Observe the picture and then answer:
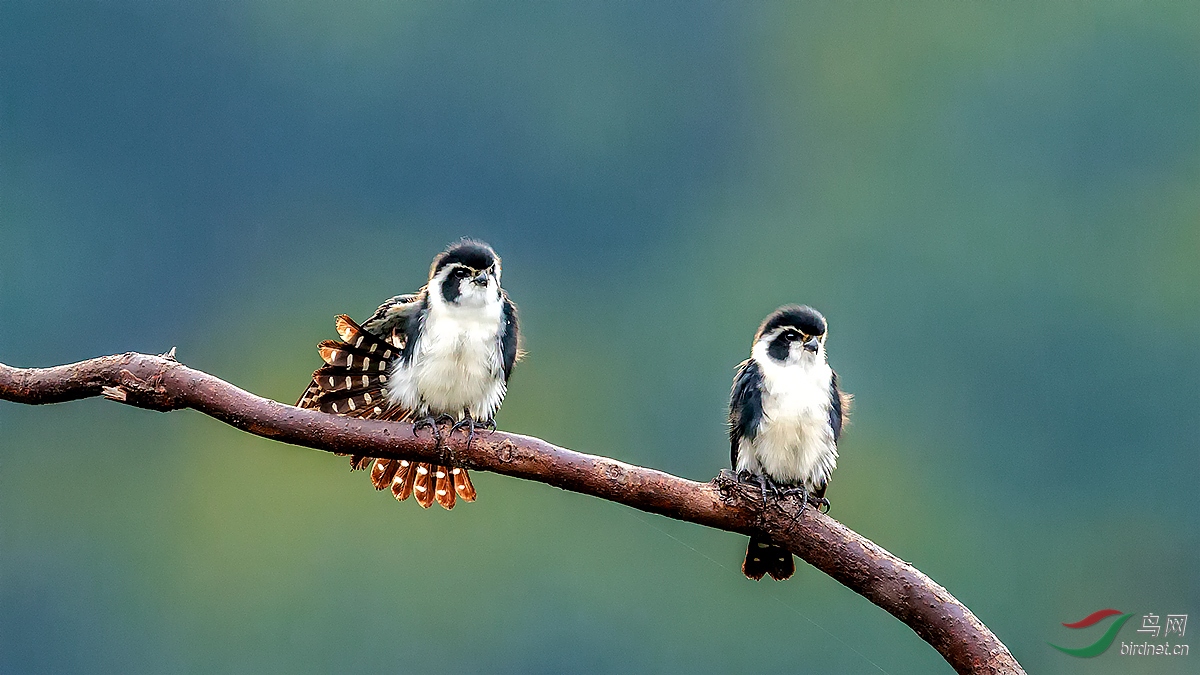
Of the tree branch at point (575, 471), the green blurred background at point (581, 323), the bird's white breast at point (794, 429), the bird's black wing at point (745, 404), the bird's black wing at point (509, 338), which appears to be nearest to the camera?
the tree branch at point (575, 471)

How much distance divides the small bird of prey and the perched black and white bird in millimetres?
691

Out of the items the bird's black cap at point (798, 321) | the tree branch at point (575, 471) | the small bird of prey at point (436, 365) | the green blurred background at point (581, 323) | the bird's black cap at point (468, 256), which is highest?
the green blurred background at point (581, 323)

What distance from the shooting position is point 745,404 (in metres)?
3.65

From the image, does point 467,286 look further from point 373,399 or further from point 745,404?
point 745,404

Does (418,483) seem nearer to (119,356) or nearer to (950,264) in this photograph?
(119,356)

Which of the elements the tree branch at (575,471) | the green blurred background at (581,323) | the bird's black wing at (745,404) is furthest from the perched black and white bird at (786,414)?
the green blurred background at (581,323)

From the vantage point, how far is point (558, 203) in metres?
21.0

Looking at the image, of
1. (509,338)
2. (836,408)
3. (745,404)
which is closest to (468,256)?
(509,338)

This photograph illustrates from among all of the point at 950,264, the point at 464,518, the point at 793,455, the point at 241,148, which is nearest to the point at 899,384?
the point at 950,264

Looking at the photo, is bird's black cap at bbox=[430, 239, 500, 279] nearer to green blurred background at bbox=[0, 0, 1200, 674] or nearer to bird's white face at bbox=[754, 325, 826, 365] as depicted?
bird's white face at bbox=[754, 325, 826, 365]

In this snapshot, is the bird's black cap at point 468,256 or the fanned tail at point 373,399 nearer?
the fanned tail at point 373,399

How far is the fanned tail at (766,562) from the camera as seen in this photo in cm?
353

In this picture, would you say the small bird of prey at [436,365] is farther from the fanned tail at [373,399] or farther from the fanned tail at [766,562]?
the fanned tail at [766,562]

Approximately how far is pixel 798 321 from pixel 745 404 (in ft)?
0.88
